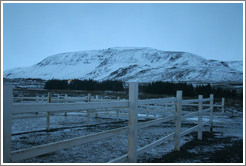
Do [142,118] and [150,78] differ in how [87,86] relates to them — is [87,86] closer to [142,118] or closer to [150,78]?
[142,118]

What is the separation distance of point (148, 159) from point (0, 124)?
10.5ft

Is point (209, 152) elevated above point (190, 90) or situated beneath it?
situated beneath

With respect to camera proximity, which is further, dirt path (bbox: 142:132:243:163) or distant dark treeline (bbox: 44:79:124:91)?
distant dark treeline (bbox: 44:79:124:91)

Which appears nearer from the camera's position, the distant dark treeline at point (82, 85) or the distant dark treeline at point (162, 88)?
the distant dark treeline at point (162, 88)

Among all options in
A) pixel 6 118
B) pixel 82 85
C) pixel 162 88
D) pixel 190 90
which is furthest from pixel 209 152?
→ pixel 82 85

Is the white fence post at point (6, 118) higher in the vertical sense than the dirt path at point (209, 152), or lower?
higher

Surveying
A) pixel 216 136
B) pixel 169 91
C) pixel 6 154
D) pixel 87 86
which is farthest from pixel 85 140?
pixel 87 86

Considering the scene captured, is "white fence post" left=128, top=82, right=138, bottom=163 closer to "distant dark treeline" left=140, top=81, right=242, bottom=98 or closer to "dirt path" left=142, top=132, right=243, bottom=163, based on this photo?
"dirt path" left=142, top=132, right=243, bottom=163

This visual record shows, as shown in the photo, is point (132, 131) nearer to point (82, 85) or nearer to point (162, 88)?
point (162, 88)

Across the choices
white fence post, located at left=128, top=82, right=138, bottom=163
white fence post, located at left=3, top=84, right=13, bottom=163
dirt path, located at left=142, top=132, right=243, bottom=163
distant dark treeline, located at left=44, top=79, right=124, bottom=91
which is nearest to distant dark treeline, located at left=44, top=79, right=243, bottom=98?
distant dark treeline, located at left=44, top=79, right=124, bottom=91

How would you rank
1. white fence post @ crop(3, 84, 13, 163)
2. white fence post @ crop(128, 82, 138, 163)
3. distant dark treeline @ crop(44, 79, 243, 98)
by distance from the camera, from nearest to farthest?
white fence post @ crop(3, 84, 13, 163) < white fence post @ crop(128, 82, 138, 163) < distant dark treeline @ crop(44, 79, 243, 98)

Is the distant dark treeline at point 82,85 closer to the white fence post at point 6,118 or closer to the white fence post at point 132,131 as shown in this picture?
the white fence post at point 132,131

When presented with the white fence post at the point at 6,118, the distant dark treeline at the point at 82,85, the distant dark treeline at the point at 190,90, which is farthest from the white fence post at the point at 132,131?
the distant dark treeline at the point at 82,85

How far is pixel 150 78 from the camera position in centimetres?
17788
